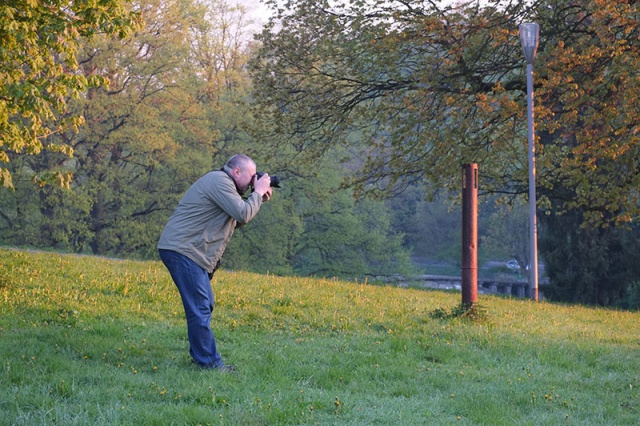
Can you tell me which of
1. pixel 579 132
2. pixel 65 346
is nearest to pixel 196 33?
pixel 579 132

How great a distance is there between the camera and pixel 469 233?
9.68 metres

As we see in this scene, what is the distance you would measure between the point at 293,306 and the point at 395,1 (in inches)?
424

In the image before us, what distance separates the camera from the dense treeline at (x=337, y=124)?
14656 millimetres

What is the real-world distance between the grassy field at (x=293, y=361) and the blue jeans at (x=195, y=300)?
0.20 meters

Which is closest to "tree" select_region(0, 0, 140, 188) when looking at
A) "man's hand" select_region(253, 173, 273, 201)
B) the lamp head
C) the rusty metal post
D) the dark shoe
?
"man's hand" select_region(253, 173, 273, 201)

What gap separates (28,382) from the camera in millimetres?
5625

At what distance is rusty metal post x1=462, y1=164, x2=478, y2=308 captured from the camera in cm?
964

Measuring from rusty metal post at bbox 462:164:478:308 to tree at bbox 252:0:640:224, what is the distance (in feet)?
18.6

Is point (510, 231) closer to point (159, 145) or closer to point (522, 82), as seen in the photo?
point (159, 145)

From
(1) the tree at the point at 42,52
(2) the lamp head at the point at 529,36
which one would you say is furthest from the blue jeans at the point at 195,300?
(2) the lamp head at the point at 529,36

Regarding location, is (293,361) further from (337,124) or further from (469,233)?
(337,124)

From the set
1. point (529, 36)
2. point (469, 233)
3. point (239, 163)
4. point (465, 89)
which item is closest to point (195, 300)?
point (239, 163)

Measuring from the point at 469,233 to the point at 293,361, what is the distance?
3844mm

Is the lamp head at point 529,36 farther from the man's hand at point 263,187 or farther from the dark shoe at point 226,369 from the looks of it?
the dark shoe at point 226,369
